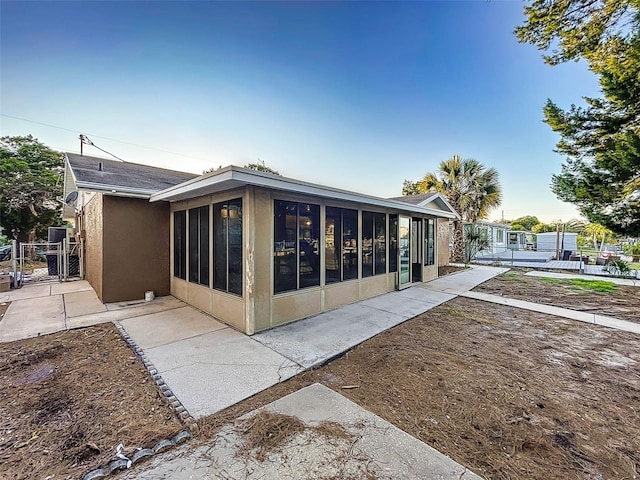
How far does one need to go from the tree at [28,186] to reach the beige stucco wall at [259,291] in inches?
742

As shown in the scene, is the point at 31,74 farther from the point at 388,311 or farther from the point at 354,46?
the point at 388,311

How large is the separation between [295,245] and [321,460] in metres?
3.55

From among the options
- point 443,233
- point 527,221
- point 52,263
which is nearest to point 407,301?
point 443,233

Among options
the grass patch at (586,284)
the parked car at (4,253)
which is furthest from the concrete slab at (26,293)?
the grass patch at (586,284)

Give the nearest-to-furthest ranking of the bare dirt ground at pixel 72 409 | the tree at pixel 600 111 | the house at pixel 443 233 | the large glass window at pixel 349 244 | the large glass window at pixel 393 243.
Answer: the bare dirt ground at pixel 72 409
the tree at pixel 600 111
the large glass window at pixel 349 244
the large glass window at pixel 393 243
the house at pixel 443 233

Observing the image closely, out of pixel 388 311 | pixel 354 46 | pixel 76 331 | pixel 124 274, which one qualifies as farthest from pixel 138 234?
pixel 354 46

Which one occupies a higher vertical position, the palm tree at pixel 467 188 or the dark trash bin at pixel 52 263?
the palm tree at pixel 467 188

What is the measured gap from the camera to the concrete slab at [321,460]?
1.91 metres

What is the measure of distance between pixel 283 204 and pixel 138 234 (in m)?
4.27

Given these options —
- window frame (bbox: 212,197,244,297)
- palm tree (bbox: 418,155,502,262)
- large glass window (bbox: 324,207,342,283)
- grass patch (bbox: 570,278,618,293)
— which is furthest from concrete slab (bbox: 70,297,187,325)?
palm tree (bbox: 418,155,502,262)

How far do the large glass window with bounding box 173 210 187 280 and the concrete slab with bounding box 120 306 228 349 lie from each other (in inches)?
46.6

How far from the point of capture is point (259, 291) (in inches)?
184

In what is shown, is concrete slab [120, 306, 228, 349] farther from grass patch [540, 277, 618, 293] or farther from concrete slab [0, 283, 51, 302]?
grass patch [540, 277, 618, 293]

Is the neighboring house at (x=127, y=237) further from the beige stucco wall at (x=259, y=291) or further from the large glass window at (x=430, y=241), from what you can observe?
the large glass window at (x=430, y=241)
